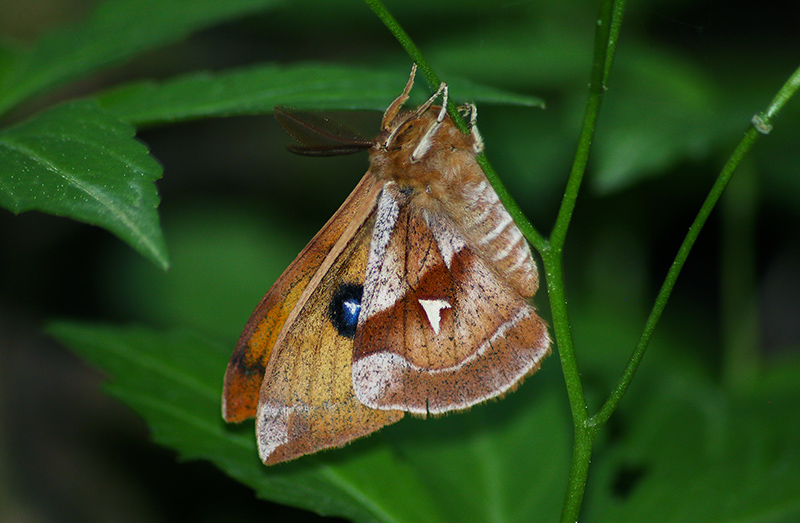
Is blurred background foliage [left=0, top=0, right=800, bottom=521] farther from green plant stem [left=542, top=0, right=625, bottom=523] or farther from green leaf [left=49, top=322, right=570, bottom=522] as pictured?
green plant stem [left=542, top=0, right=625, bottom=523]

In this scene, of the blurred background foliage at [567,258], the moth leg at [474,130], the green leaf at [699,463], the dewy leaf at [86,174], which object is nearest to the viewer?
the dewy leaf at [86,174]

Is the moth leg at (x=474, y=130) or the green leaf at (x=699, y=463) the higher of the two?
the moth leg at (x=474, y=130)

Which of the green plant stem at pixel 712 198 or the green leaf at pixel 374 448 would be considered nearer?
the green plant stem at pixel 712 198

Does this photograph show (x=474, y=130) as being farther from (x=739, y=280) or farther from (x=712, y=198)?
(x=739, y=280)

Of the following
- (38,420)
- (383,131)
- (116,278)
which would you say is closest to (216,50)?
(116,278)

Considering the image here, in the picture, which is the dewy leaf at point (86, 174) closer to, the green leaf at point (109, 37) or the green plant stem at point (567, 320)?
the green leaf at point (109, 37)

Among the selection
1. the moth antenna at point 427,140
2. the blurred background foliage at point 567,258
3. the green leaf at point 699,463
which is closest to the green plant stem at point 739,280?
the blurred background foliage at point 567,258

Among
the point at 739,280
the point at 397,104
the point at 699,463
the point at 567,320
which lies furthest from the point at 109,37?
the point at 739,280
